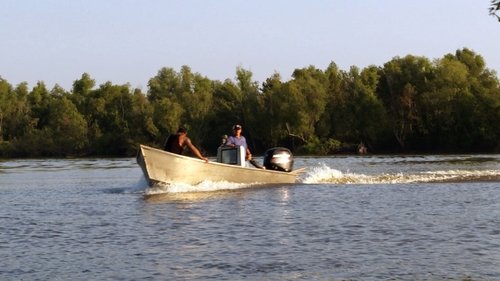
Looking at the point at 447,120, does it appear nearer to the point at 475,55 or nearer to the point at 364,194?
the point at 475,55

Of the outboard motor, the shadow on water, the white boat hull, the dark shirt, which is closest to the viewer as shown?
the shadow on water

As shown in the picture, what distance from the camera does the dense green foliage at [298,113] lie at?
3290 inches

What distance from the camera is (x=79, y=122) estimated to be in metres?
102

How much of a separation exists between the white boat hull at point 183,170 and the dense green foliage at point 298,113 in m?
58.8

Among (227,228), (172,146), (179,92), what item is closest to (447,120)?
(179,92)

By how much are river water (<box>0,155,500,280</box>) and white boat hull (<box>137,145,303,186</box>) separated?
35 centimetres

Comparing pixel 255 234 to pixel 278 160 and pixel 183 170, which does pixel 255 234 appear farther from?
pixel 278 160

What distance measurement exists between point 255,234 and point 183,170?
10.1 meters

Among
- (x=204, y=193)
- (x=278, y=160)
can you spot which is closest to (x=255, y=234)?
(x=204, y=193)

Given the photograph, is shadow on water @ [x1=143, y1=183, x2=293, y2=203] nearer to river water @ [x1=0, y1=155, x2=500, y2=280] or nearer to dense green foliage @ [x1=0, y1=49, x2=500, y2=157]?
river water @ [x1=0, y1=155, x2=500, y2=280]

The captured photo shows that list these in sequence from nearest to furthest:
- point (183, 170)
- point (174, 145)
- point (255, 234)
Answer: point (255, 234) → point (183, 170) → point (174, 145)

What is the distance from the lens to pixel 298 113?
87.5m

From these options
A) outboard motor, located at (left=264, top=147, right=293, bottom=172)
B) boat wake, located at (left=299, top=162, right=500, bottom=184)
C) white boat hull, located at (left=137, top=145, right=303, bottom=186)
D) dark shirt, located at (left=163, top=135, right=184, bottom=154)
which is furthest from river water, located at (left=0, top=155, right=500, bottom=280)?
boat wake, located at (left=299, top=162, right=500, bottom=184)

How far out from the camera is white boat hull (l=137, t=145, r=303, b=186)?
2447cm
